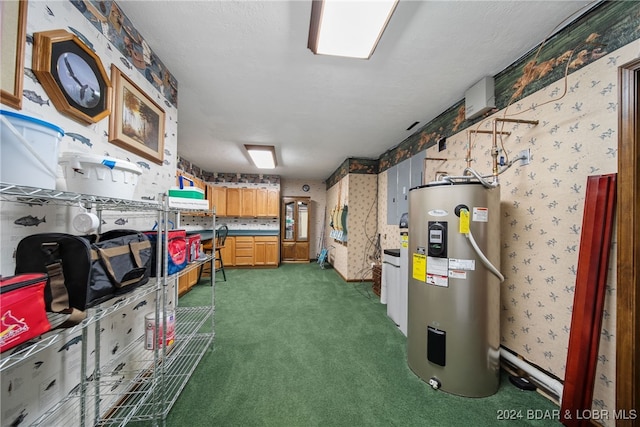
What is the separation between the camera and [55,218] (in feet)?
3.10

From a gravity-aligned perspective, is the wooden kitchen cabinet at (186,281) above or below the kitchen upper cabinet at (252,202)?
below

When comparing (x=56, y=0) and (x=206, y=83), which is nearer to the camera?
(x=56, y=0)

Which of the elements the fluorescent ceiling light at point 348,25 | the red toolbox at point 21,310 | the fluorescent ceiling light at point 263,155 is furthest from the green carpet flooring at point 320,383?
the fluorescent ceiling light at point 263,155

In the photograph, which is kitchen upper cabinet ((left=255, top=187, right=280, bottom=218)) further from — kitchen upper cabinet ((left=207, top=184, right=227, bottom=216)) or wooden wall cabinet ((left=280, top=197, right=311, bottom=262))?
kitchen upper cabinet ((left=207, top=184, right=227, bottom=216))

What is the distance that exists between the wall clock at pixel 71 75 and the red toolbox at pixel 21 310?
2.72 feet

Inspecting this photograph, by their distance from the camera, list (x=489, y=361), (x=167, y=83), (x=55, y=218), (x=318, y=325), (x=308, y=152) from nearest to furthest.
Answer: (x=55, y=218) → (x=489, y=361) → (x=167, y=83) → (x=318, y=325) → (x=308, y=152)

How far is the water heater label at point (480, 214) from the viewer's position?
150 cm

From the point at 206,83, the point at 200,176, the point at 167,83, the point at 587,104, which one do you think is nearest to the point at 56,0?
the point at 167,83

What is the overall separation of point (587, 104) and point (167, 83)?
303 centimetres

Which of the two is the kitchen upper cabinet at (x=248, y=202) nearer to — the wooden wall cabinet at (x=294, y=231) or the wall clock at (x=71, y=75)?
the wooden wall cabinet at (x=294, y=231)

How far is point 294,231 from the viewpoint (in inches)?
245

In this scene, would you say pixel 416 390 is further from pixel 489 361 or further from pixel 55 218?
pixel 55 218

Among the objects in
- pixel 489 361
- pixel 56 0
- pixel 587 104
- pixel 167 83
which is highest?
pixel 167 83

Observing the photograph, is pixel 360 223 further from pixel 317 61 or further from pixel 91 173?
pixel 91 173
